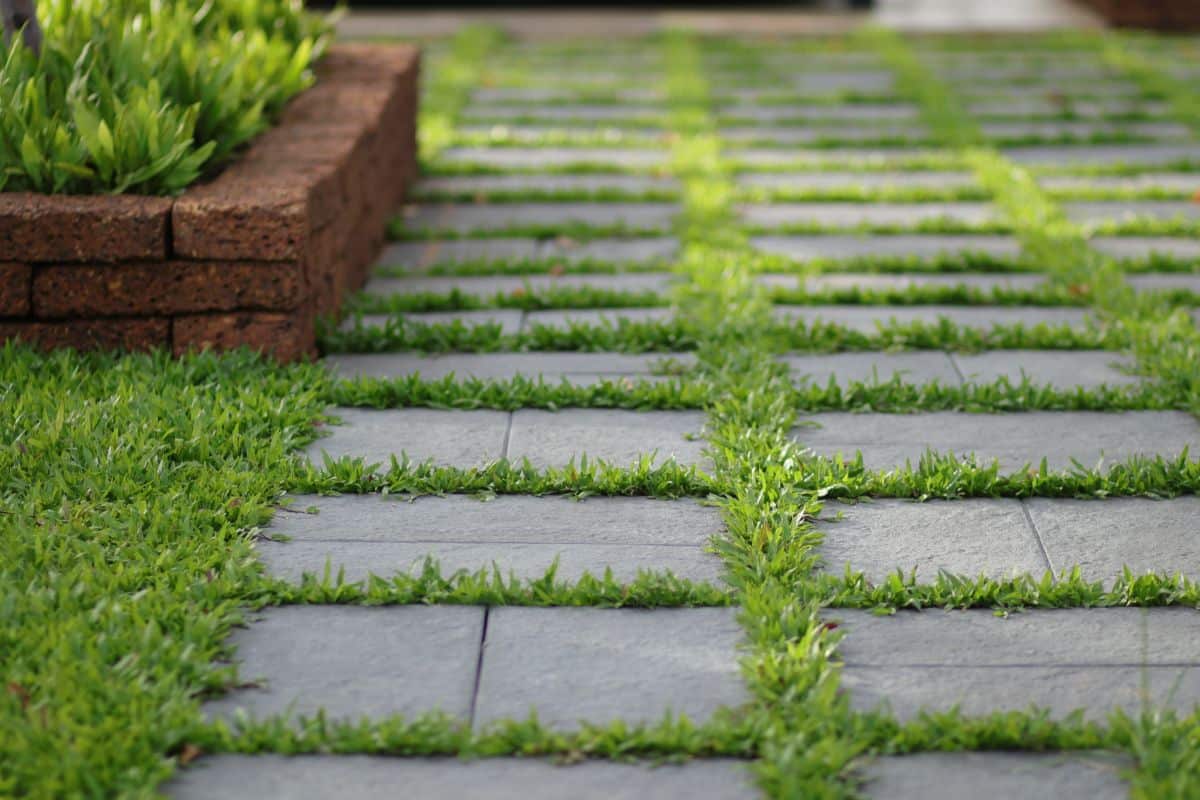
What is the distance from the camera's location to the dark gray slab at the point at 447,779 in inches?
88.3

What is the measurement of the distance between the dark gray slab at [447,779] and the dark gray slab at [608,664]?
132mm

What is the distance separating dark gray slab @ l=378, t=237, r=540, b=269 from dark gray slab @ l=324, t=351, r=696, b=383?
3.22 ft

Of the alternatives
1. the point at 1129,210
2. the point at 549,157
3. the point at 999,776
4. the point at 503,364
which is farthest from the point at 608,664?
the point at 549,157

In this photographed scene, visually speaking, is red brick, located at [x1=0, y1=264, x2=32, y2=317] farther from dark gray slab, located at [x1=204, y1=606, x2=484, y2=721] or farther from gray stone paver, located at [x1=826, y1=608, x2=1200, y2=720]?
gray stone paver, located at [x1=826, y1=608, x2=1200, y2=720]

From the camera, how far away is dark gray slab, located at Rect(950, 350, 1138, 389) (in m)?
4.05

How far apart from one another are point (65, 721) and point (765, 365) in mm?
2272

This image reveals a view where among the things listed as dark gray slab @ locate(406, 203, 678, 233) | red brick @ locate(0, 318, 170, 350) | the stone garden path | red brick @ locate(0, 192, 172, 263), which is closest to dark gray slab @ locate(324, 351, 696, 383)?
the stone garden path

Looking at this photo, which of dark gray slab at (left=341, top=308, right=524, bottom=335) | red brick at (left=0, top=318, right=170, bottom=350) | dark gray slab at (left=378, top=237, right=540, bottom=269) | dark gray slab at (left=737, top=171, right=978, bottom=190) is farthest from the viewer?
dark gray slab at (left=737, top=171, right=978, bottom=190)

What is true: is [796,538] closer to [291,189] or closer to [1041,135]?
A: [291,189]

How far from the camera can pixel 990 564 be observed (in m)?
3.00

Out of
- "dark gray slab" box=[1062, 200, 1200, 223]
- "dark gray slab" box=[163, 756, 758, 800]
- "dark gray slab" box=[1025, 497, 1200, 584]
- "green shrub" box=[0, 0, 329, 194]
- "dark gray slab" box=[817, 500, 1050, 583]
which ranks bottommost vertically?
"dark gray slab" box=[163, 756, 758, 800]

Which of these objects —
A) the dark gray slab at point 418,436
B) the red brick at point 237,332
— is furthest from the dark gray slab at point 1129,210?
the red brick at point 237,332

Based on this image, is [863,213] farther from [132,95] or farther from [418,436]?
[132,95]

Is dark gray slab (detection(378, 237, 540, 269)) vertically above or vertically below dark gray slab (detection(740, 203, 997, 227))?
below
